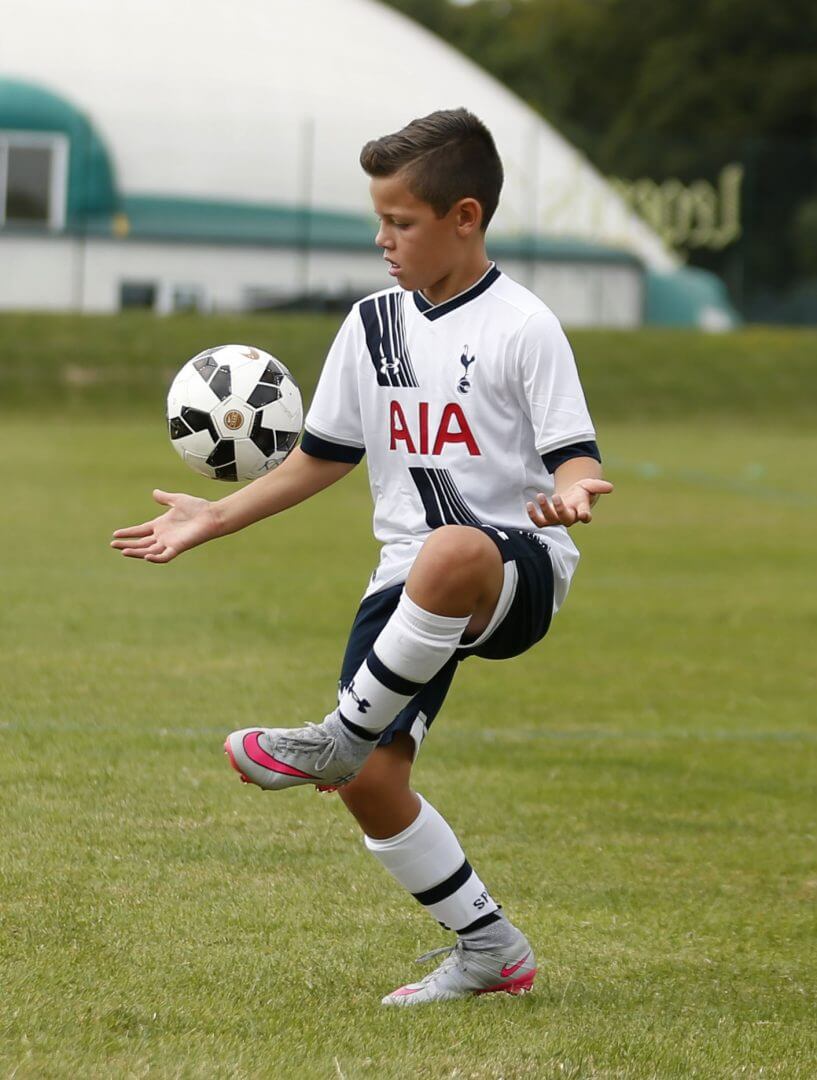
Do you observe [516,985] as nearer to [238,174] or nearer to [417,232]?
[417,232]

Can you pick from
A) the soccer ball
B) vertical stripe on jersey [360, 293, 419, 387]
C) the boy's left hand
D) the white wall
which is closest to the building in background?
the white wall

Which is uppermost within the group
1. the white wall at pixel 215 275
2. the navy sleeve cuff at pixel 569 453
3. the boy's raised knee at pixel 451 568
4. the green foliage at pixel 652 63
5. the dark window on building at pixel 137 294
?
the navy sleeve cuff at pixel 569 453

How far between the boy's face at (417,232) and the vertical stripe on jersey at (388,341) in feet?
0.41

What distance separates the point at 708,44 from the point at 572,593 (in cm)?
4933

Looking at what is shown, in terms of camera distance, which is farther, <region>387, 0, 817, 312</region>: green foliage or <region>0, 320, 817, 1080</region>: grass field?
<region>387, 0, 817, 312</region>: green foliage

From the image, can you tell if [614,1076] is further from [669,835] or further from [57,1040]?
[669,835]

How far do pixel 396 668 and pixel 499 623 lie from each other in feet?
0.93

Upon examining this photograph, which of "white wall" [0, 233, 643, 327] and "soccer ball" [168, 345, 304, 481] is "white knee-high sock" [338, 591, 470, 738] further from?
"white wall" [0, 233, 643, 327]

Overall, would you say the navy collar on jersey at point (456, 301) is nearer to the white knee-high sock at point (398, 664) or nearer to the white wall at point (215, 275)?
the white knee-high sock at point (398, 664)

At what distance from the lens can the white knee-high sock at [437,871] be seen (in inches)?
156

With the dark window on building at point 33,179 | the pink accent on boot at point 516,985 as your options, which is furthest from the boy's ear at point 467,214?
the dark window on building at point 33,179

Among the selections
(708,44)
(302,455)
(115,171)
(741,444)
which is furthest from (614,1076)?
(708,44)

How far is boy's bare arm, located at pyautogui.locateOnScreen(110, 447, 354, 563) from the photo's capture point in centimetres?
410

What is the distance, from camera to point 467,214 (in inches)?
156
